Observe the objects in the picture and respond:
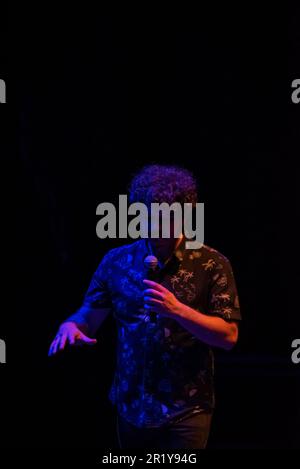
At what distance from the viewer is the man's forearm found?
Result: 2.13 metres

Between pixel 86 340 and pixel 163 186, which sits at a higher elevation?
pixel 163 186

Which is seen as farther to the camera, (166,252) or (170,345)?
(166,252)

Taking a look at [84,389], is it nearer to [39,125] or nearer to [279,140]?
[39,125]

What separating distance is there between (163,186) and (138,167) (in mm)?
1083

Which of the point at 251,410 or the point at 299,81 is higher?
the point at 299,81

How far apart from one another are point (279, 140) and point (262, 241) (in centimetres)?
61

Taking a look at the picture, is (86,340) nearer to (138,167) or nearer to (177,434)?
(177,434)

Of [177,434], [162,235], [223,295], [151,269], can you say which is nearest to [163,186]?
[162,235]

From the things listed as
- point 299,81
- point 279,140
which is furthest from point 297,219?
point 299,81

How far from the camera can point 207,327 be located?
2.18m

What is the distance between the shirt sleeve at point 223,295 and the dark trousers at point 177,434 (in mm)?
413

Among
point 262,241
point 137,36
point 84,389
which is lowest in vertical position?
point 84,389

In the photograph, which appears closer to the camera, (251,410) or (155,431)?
(155,431)

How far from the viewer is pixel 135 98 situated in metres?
3.49
